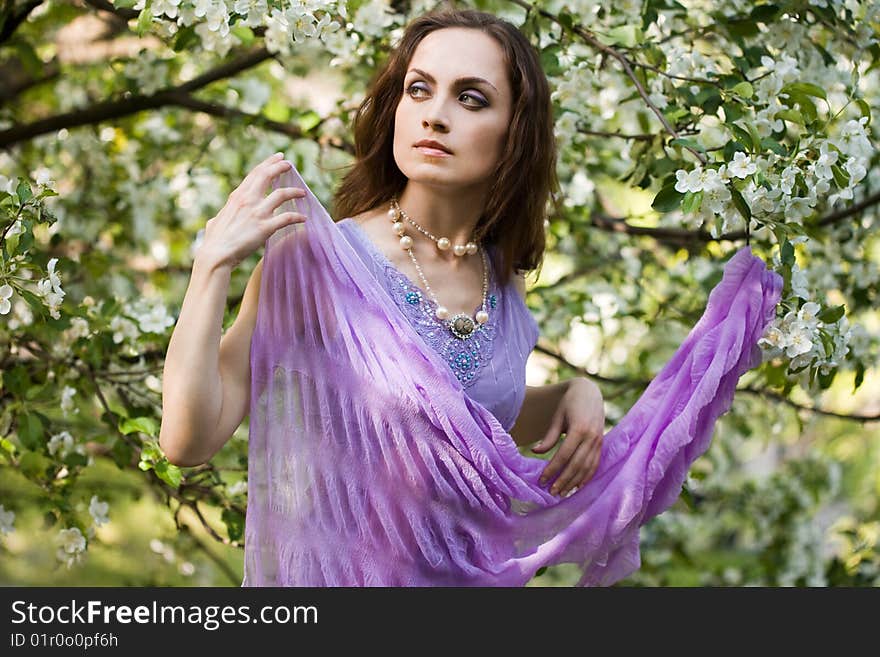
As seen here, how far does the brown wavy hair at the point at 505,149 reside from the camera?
1.85m

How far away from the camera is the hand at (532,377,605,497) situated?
1815 millimetres

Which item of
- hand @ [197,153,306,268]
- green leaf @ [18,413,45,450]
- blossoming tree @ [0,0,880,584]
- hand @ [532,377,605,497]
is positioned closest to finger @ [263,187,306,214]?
hand @ [197,153,306,268]

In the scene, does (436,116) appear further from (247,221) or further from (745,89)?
(745,89)

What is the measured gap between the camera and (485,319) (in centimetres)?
184

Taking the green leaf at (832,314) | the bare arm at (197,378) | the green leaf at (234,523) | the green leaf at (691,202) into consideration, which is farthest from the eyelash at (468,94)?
the green leaf at (234,523)

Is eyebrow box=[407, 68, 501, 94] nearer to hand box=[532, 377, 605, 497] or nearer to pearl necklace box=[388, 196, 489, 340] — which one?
pearl necklace box=[388, 196, 489, 340]

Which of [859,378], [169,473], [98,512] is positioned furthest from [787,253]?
[98,512]

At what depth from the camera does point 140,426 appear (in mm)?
2156

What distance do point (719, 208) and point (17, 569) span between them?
4.57 m

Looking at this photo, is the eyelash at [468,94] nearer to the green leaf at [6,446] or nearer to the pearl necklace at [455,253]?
the pearl necklace at [455,253]

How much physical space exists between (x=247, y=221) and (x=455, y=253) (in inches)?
16.4

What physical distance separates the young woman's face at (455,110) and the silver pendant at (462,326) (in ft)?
0.71

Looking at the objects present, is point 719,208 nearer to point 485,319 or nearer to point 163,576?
point 485,319
